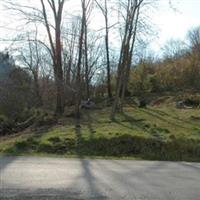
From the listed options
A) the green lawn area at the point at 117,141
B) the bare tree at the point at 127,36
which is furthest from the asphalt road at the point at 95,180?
the bare tree at the point at 127,36

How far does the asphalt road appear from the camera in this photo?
9.34 meters

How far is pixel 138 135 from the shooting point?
20359 millimetres

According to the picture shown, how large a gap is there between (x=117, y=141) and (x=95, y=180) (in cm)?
876

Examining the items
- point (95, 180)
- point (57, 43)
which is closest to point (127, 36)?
point (57, 43)

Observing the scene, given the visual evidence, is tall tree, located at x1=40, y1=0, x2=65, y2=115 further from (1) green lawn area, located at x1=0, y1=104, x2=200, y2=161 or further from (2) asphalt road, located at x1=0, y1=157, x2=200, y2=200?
(2) asphalt road, located at x1=0, y1=157, x2=200, y2=200

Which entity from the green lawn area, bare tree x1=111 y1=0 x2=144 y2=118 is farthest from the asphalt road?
bare tree x1=111 y1=0 x2=144 y2=118

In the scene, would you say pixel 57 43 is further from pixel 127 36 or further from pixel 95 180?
pixel 95 180

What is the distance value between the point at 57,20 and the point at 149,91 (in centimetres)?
1799

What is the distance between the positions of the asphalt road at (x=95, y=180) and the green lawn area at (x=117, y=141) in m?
3.77

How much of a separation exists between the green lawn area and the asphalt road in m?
3.77

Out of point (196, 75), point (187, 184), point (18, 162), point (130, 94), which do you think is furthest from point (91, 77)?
point (187, 184)

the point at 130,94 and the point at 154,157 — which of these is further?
the point at 130,94

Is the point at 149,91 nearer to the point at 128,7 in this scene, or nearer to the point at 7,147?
the point at 128,7

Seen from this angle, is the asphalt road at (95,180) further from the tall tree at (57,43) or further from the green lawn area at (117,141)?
the tall tree at (57,43)
